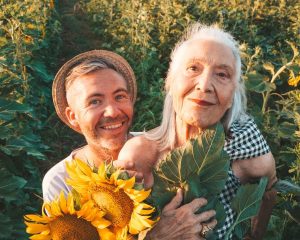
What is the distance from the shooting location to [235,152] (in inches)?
58.1

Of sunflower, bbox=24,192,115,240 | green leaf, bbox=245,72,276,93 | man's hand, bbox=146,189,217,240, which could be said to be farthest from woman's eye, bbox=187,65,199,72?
green leaf, bbox=245,72,276,93

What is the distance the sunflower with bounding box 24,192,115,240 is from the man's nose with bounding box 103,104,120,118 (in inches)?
27.9

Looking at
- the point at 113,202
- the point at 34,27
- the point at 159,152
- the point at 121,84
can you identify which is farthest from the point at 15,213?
the point at 34,27

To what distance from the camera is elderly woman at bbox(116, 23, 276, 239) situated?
4.63ft

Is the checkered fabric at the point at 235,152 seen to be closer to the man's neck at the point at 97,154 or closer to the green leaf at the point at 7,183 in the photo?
the man's neck at the point at 97,154

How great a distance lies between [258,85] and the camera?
3461 mm

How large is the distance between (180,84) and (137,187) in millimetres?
457

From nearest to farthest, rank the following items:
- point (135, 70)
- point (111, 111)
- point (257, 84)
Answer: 1. point (111, 111)
2. point (257, 84)
3. point (135, 70)

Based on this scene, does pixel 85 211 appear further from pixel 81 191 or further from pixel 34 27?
pixel 34 27

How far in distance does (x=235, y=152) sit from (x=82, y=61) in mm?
825

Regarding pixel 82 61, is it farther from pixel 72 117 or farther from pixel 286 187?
pixel 286 187

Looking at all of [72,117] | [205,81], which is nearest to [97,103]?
[72,117]

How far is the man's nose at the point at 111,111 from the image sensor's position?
1.81 metres

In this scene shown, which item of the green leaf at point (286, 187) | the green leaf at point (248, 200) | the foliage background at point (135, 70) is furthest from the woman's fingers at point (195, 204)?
the foliage background at point (135, 70)
